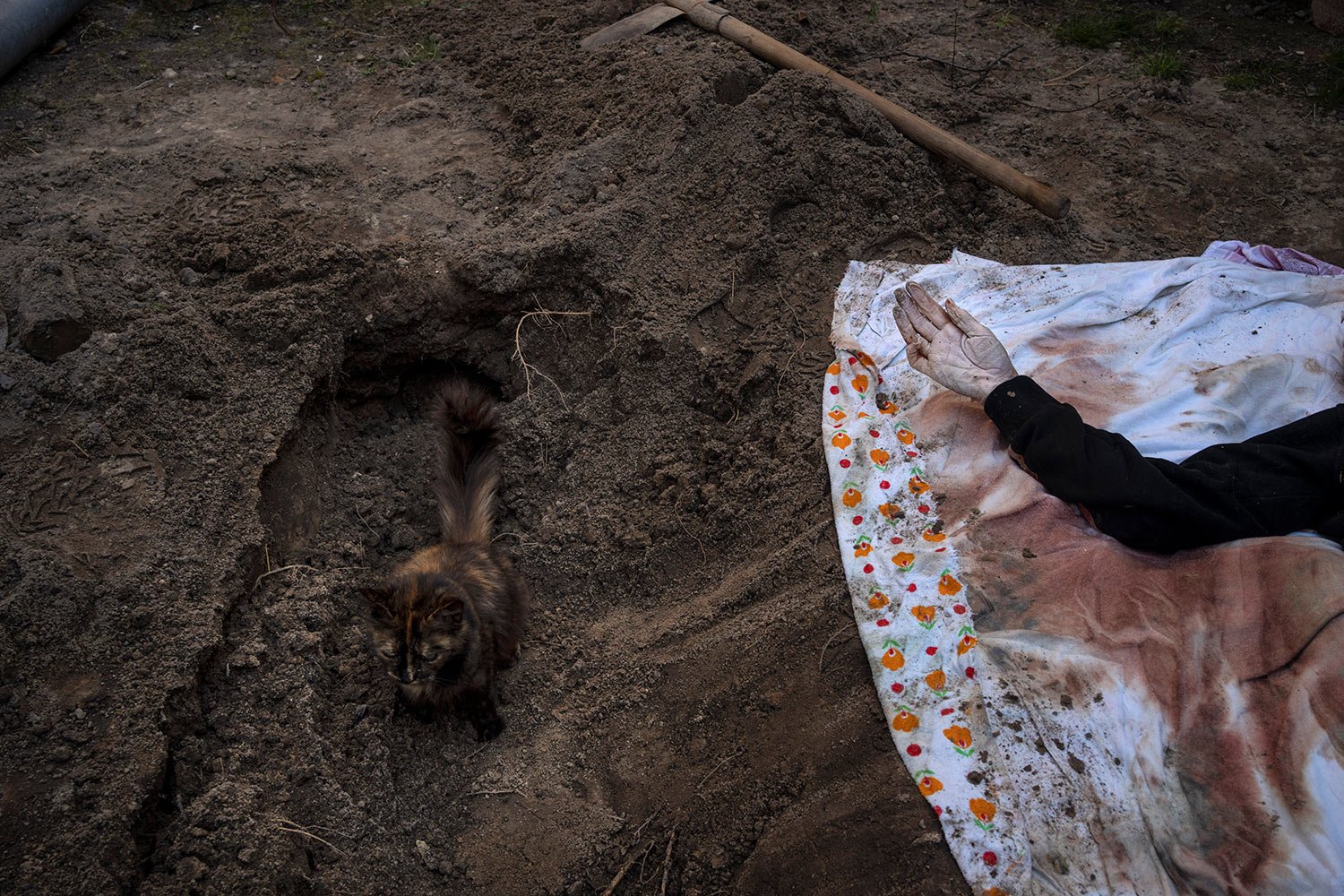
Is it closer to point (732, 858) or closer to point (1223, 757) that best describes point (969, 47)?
point (1223, 757)

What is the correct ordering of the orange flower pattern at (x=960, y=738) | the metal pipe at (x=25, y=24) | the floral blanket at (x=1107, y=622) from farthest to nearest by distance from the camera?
1. the metal pipe at (x=25, y=24)
2. the orange flower pattern at (x=960, y=738)
3. the floral blanket at (x=1107, y=622)

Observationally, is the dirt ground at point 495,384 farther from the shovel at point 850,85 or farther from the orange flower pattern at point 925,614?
the orange flower pattern at point 925,614

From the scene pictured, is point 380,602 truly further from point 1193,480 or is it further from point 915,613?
point 1193,480

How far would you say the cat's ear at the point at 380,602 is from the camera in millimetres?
3188

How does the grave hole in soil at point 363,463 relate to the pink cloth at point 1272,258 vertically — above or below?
below

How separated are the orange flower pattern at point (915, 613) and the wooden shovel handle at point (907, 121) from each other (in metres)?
1.48

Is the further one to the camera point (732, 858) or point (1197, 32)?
point (1197, 32)

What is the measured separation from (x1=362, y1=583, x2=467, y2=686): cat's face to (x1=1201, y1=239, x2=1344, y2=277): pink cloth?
4.07 meters

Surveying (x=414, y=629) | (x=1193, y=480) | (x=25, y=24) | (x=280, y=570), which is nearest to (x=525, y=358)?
(x=280, y=570)

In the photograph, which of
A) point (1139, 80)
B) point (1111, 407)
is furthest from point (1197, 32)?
point (1111, 407)

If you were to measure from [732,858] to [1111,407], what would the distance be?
8.05 ft

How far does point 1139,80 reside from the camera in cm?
620

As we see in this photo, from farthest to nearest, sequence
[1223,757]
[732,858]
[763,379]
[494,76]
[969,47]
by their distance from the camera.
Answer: [969,47], [494,76], [763,379], [732,858], [1223,757]

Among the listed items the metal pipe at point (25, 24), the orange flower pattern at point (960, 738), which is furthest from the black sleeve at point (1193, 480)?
the metal pipe at point (25, 24)
